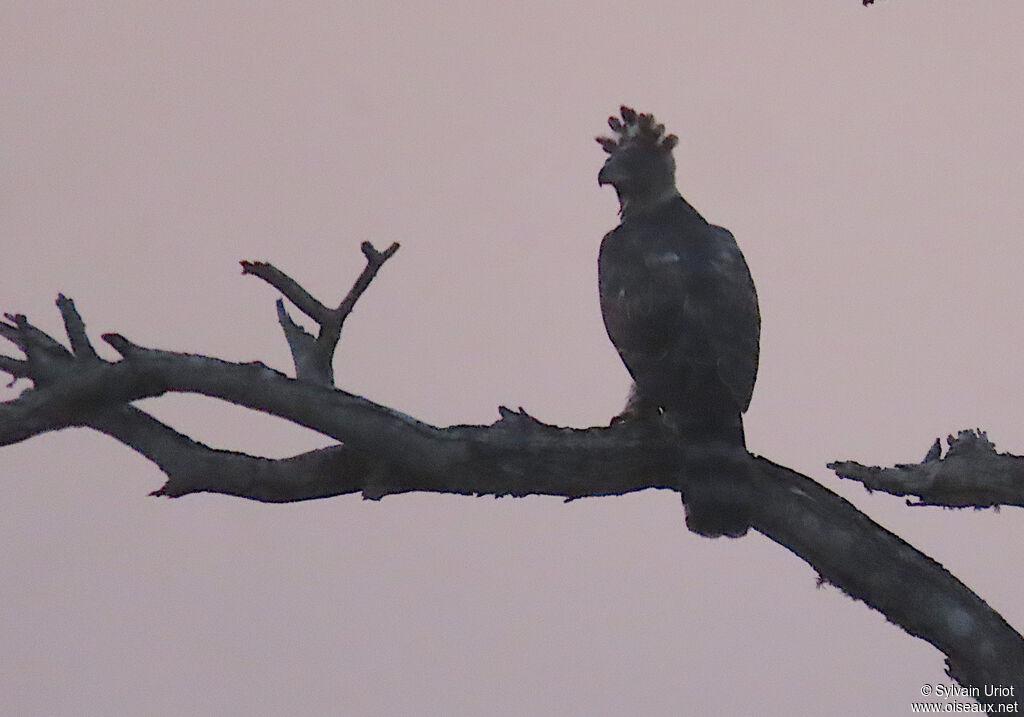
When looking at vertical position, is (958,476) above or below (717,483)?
above

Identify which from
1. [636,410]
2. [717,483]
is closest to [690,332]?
[636,410]

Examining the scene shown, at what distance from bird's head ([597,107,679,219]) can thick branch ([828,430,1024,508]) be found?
2.65 meters

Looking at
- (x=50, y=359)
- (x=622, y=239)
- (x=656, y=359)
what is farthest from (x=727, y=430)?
(x=50, y=359)

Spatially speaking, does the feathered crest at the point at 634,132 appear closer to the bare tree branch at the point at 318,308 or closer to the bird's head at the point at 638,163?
the bird's head at the point at 638,163

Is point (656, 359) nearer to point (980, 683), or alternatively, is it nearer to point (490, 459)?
point (490, 459)

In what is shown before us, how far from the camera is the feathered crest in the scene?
9.03m

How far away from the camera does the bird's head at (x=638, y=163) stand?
8844 millimetres

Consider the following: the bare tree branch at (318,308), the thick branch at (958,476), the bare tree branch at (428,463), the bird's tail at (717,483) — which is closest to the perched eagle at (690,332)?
the bird's tail at (717,483)

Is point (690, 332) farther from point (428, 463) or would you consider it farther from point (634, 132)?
point (634, 132)

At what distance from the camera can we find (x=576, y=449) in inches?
241

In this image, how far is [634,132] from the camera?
9.06 metres

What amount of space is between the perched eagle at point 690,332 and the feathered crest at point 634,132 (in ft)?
1.31

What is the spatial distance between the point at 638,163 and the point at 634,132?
11.8 inches

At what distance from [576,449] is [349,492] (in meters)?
1.00
